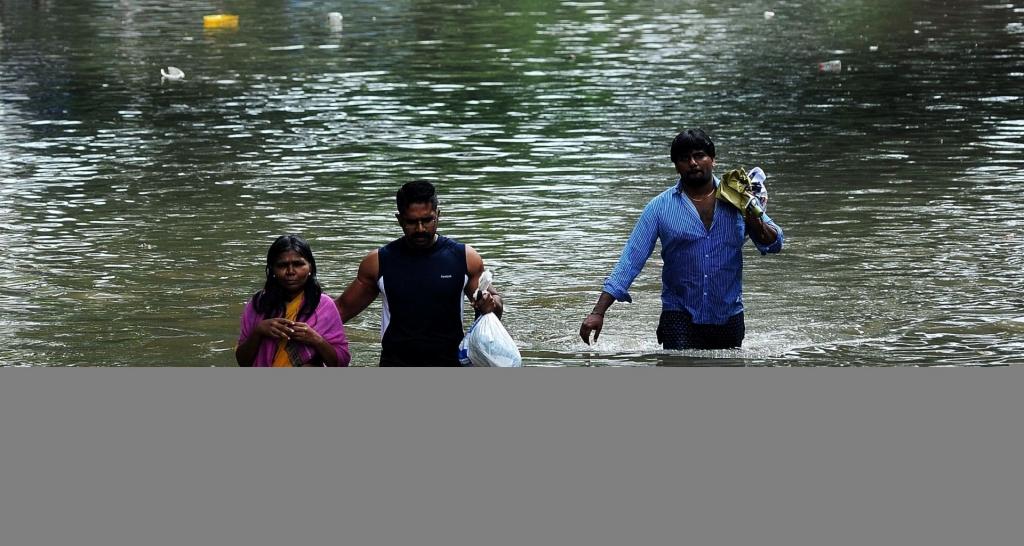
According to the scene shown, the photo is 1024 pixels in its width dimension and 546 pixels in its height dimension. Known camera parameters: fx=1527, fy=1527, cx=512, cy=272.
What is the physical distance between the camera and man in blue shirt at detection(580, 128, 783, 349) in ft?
20.7

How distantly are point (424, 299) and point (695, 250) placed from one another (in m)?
1.36

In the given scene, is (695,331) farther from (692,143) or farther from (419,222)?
(419,222)

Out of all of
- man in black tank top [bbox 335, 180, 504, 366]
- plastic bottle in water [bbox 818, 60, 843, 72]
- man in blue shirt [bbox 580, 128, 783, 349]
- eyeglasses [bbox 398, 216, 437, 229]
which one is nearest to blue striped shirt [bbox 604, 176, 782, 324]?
man in blue shirt [bbox 580, 128, 783, 349]

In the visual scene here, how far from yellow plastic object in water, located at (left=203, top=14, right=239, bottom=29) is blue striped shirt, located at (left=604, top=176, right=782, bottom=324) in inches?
875

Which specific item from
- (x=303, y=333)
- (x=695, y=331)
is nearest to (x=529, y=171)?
(x=695, y=331)

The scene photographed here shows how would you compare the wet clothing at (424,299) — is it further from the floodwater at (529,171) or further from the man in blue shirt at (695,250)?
the floodwater at (529,171)

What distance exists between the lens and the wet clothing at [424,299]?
5.64 meters

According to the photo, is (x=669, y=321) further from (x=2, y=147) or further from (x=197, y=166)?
(x=2, y=147)

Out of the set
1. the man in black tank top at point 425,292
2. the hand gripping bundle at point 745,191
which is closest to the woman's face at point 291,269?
the man in black tank top at point 425,292

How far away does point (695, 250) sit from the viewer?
6.44m

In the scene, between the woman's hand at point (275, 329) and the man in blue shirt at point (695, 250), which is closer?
the woman's hand at point (275, 329)

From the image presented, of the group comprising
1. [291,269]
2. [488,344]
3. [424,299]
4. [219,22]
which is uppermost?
[219,22]

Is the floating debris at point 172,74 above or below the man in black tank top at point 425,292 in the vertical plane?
above

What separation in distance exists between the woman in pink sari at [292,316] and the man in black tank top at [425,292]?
225 mm
